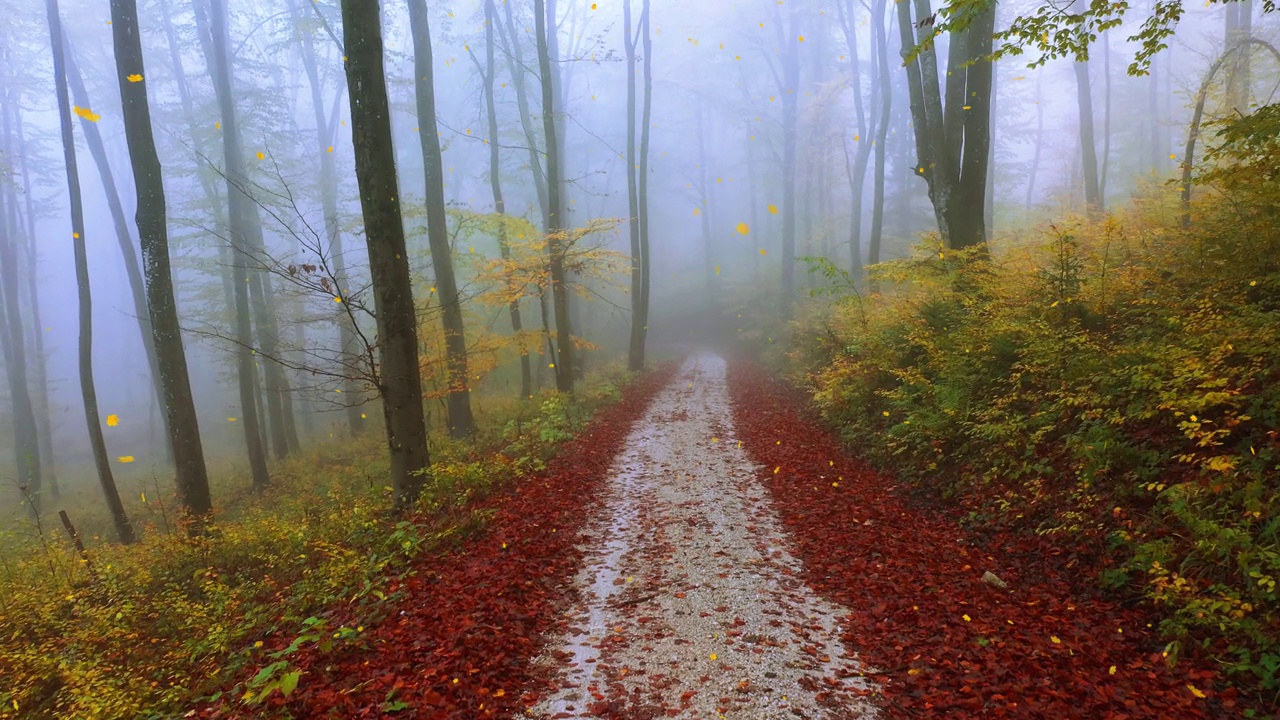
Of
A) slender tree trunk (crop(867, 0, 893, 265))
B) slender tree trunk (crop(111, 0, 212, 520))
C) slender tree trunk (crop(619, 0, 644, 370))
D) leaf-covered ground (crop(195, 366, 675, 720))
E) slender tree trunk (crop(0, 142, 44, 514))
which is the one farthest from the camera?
slender tree trunk (crop(867, 0, 893, 265))

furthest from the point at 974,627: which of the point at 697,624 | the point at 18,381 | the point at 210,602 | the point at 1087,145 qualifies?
the point at 18,381

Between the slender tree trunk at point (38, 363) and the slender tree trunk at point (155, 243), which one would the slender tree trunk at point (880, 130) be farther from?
the slender tree trunk at point (38, 363)

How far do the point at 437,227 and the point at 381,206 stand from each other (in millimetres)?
6806

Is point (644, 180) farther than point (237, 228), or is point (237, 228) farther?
point (644, 180)

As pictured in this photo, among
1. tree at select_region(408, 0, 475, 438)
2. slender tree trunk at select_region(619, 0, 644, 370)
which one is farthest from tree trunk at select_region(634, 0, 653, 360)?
tree at select_region(408, 0, 475, 438)

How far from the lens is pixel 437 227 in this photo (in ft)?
39.7

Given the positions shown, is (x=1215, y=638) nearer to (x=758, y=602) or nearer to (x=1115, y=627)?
(x=1115, y=627)

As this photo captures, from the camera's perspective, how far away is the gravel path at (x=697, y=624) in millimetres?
3439

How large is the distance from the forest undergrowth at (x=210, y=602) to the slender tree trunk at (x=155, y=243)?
1.51 metres

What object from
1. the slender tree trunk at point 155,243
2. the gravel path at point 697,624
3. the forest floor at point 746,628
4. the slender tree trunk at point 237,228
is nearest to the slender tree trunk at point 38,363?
the slender tree trunk at point 237,228

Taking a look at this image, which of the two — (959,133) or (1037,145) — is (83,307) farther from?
(1037,145)

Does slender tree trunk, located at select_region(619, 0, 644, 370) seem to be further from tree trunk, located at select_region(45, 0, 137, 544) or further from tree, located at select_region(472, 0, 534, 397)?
tree trunk, located at select_region(45, 0, 137, 544)

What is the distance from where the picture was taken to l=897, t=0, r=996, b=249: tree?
9.03 m

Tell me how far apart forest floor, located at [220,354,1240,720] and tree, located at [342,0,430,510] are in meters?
1.90
